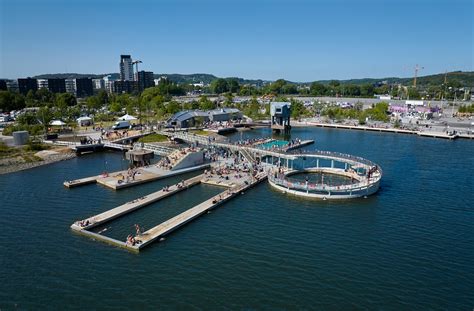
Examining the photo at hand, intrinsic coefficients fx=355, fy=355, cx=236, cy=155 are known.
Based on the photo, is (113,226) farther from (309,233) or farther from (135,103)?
(135,103)

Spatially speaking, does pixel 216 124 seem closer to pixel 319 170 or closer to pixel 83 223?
pixel 319 170

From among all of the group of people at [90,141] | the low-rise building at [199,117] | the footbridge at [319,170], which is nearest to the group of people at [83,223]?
the footbridge at [319,170]

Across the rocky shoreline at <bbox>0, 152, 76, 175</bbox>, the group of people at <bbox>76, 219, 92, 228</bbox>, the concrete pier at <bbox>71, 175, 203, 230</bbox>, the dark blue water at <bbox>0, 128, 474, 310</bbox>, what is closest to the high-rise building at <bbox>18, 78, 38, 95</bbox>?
the rocky shoreline at <bbox>0, 152, 76, 175</bbox>

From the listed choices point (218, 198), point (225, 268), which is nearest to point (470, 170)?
point (218, 198)

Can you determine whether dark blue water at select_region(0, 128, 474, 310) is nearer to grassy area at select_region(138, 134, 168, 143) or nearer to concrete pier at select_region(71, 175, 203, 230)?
concrete pier at select_region(71, 175, 203, 230)

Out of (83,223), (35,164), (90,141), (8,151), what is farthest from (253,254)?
(8,151)

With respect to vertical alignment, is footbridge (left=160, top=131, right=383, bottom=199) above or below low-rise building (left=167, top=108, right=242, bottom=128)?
below
